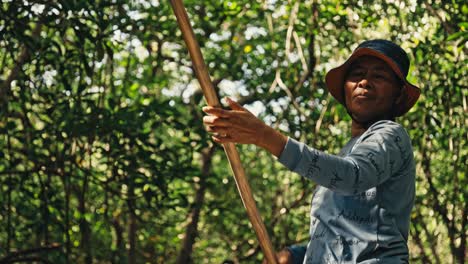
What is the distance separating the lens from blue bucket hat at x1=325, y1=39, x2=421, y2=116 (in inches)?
90.7

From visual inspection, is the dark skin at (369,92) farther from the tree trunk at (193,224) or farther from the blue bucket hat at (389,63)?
the tree trunk at (193,224)

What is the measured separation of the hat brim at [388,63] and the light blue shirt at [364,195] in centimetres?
17

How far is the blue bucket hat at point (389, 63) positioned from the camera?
2305mm

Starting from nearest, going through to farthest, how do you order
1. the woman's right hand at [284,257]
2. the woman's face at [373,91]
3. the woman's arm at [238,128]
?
the woman's arm at [238,128] → the woman's face at [373,91] → the woman's right hand at [284,257]

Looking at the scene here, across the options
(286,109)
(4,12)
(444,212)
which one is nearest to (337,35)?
(286,109)

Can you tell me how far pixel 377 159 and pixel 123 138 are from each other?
116 inches

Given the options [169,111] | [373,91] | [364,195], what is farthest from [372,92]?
[169,111]

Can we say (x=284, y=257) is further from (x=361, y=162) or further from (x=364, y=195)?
(x=361, y=162)

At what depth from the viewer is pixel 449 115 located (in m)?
5.21

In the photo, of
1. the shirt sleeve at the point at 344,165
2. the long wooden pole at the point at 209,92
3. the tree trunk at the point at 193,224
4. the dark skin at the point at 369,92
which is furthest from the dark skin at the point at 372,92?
the tree trunk at the point at 193,224

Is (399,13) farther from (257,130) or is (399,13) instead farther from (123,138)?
(257,130)

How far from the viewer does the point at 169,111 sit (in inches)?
205

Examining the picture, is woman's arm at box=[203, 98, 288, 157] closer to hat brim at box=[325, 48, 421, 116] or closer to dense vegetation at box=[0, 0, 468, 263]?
hat brim at box=[325, 48, 421, 116]

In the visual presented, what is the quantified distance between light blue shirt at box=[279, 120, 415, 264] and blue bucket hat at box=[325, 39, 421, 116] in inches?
6.7
